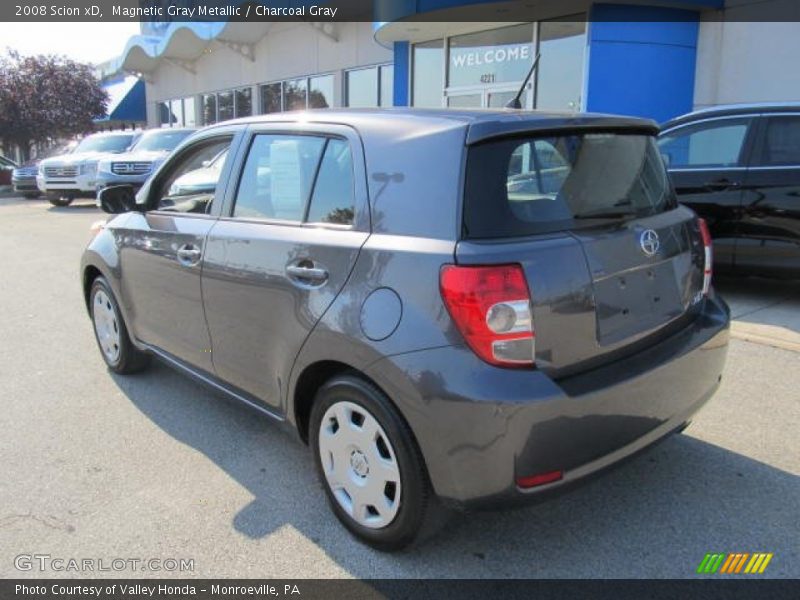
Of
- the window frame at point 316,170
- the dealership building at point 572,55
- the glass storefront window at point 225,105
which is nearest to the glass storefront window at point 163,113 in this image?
the glass storefront window at point 225,105

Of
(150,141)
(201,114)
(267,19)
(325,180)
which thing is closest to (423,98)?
(150,141)

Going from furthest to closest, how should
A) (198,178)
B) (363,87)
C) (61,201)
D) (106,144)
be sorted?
(61,201), (106,144), (363,87), (198,178)

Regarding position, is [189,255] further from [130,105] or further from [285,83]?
[130,105]

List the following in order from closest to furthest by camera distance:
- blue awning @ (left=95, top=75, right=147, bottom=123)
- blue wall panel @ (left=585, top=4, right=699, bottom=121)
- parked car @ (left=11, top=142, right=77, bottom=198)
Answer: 1. blue wall panel @ (left=585, top=4, right=699, bottom=121)
2. parked car @ (left=11, top=142, right=77, bottom=198)
3. blue awning @ (left=95, top=75, right=147, bottom=123)

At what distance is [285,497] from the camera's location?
310 centimetres

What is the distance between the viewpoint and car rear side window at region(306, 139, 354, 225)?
108 inches

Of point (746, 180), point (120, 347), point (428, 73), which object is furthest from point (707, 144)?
point (428, 73)

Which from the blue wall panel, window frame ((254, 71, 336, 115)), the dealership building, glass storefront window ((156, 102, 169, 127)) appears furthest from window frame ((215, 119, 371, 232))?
glass storefront window ((156, 102, 169, 127))

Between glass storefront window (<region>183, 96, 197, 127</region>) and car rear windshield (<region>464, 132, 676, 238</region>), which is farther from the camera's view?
glass storefront window (<region>183, 96, 197, 127</region>)

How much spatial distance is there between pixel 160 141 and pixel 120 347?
40.8ft

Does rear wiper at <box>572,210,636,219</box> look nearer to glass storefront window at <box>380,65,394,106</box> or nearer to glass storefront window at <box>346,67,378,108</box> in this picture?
glass storefront window at <box>380,65,394,106</box>

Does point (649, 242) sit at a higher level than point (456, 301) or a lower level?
higher

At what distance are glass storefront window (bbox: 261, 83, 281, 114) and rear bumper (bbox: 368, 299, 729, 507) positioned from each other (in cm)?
2024

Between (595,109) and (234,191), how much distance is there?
921 centimetres
